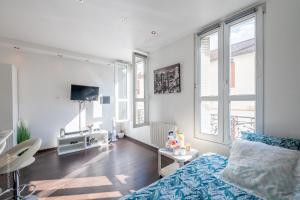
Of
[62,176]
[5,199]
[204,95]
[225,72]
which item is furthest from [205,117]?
[5,199]

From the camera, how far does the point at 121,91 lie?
15.1 feet

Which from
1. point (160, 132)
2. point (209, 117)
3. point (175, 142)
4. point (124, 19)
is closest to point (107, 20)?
point (124, 19)

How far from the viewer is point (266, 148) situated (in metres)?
1.46

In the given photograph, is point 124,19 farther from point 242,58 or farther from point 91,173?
point 91,173

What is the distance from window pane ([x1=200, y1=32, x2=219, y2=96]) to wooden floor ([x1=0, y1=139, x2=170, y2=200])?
1.73m

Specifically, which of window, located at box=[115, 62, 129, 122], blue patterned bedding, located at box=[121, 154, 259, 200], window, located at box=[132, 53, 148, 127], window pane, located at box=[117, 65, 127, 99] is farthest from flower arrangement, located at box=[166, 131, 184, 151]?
window pane, located at box=[117, 65, 127, 99]

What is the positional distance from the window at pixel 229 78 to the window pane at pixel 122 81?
251cm

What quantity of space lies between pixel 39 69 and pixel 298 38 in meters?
4.81

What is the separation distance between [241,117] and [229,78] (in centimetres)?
61

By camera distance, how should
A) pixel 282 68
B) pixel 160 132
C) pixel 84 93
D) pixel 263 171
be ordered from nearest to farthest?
1. pixel 263 171
2. pixel 282 68
3. pixel 160 132
4. pixel 84 93

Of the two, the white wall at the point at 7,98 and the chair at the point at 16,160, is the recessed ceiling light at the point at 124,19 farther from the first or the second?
the white wall at the point at 7,98

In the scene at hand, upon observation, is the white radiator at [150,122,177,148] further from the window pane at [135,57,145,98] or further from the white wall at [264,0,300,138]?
the white wall at [264,0,300,138]

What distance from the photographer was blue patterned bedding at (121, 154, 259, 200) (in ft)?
3.93

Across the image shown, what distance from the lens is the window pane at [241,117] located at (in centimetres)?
211
